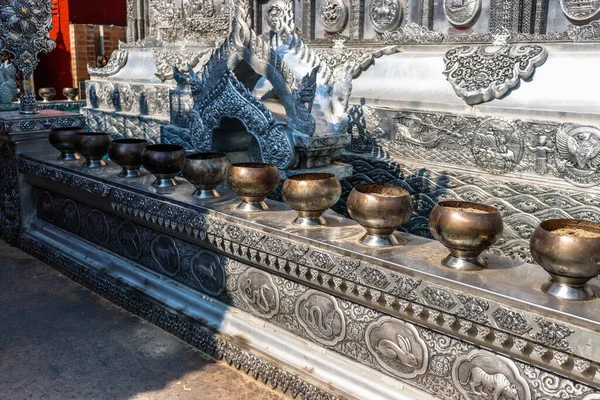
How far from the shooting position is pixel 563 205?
2.53m

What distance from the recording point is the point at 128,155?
2756 mm

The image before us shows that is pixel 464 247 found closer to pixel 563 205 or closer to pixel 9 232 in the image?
pixel 563 205

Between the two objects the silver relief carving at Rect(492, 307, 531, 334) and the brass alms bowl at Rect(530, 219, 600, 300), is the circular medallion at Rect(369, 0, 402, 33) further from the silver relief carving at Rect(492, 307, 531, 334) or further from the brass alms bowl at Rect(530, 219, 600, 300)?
the silver relief carving at Rect(492, 307, 531, 334)

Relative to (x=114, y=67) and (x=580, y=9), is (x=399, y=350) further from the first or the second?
(x=114, y=67)

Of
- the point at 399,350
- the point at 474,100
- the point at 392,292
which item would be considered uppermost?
the point at 474,100

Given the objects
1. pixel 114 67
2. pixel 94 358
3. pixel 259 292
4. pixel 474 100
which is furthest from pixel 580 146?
pixel 114 67

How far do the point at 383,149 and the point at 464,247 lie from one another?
64.7 inches

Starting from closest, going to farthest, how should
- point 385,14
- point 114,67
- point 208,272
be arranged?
point 208,272 → point 385,14 → point 114,67

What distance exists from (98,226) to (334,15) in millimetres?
1989

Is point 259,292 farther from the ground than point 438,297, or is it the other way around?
point 438,297

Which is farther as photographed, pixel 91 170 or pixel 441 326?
pixel 91 170

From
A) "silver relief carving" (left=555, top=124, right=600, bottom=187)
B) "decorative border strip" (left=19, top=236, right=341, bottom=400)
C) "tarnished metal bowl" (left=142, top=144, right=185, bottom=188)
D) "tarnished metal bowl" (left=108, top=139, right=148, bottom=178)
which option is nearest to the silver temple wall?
"silver relief carving" (left=555, top=124, right=600, bottom=187)

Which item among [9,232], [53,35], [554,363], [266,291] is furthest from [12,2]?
[53,35]

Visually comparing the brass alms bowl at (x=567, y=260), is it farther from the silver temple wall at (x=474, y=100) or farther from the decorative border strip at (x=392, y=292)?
the silver temple wall at (x=474, y=100)
